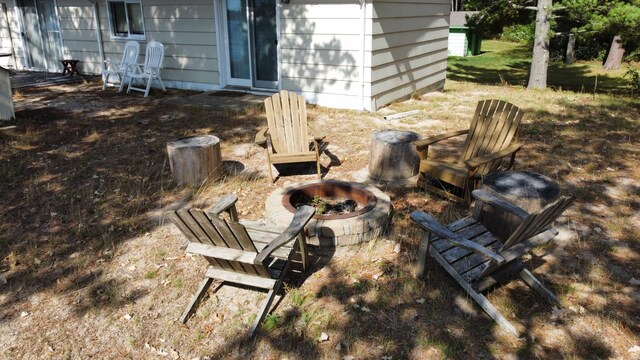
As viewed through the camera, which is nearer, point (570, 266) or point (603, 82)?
point (570, 266)

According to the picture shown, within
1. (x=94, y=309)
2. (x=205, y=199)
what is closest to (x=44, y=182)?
(x=205, y=199)

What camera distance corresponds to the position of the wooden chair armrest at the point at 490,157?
13.8 feet

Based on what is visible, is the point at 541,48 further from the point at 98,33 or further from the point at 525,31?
the point at 98,33

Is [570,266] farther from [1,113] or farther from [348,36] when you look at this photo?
[1,113]

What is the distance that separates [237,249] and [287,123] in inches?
110

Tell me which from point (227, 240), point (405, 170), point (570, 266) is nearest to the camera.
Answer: point (227, 240)

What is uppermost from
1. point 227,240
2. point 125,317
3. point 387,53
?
point 387,53

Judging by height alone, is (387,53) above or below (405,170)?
above

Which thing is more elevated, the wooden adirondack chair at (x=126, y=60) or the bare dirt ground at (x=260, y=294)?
the wooden adirondack chair at (x=126, y=60)

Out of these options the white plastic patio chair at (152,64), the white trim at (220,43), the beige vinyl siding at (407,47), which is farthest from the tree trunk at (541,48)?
the white plastic patio chair at (152,64)

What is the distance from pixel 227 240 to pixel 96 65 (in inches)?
435

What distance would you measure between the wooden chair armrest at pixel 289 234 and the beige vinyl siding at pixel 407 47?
552cm

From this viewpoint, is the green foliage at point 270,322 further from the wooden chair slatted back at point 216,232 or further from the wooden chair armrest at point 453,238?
the wooden chair armrest at point 453,238

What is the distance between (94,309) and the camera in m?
3.17
